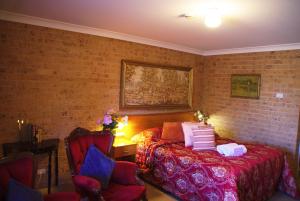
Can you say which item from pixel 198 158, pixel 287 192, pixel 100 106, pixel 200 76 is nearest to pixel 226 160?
pixel 198 158

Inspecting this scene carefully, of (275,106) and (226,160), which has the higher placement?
(275,106)

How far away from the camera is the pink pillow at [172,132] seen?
13.5 feet

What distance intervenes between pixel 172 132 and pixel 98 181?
2.03 metres

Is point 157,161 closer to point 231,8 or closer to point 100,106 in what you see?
point 100,106

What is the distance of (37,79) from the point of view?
3.29 m

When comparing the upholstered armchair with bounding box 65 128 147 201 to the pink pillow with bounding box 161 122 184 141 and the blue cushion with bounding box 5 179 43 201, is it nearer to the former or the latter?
the blue cushion with bounding box 5 179 43 201

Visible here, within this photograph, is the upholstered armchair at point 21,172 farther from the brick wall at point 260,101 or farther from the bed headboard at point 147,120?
the brick wall at point 260,101

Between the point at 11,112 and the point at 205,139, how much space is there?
2898 mm

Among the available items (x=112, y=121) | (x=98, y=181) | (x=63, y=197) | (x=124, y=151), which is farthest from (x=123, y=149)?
(x=63, y=197)

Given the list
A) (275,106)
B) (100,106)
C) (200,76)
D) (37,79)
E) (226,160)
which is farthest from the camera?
(200,76)

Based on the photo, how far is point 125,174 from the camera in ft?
8.80

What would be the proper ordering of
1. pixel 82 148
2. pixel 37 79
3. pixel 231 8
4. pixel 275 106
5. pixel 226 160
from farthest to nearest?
pixel 275 106
pixel 37 79
pixel 226 160
pixel 82 148
pixel 231 8

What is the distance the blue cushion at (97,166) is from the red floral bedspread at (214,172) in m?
1.08

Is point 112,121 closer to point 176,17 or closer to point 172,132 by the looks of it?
point 172,132
